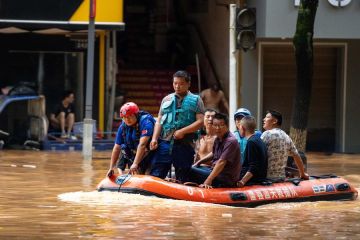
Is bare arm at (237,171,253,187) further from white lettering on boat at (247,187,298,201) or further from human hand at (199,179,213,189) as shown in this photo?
human hand at (199,179,213,189)

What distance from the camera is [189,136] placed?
14.8m

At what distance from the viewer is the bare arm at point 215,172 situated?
14.2 m

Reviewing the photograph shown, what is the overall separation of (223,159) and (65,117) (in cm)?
1224

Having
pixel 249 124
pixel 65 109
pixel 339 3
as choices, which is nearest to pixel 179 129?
pixel 249 124

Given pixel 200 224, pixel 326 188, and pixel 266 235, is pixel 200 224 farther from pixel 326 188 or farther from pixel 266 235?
pixel 326 188

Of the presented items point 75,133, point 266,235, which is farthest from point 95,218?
point 75,133

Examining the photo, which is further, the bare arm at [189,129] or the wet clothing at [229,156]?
the bare arm at [189,129]

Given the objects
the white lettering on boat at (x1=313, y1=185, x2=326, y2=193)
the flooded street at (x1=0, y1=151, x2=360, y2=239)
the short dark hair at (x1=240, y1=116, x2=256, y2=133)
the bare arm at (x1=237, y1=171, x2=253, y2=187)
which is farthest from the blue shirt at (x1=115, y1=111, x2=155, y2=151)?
the white lettering on boat at (x1=313, y1=185, x2=326, y2=193)

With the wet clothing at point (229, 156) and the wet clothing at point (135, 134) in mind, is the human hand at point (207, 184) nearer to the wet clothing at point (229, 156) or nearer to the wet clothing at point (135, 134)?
the wet clothing at point (229, 156)

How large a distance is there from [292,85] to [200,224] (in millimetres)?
14256

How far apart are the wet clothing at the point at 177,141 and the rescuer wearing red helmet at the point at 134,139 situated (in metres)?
0.18

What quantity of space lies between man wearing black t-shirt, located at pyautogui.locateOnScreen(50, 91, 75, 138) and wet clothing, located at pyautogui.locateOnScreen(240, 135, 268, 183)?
11421mm

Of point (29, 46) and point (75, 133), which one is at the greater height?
point (29, 46)

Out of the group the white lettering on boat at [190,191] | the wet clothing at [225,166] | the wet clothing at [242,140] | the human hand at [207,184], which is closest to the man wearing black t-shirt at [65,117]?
the wet clothing at [242,140]
